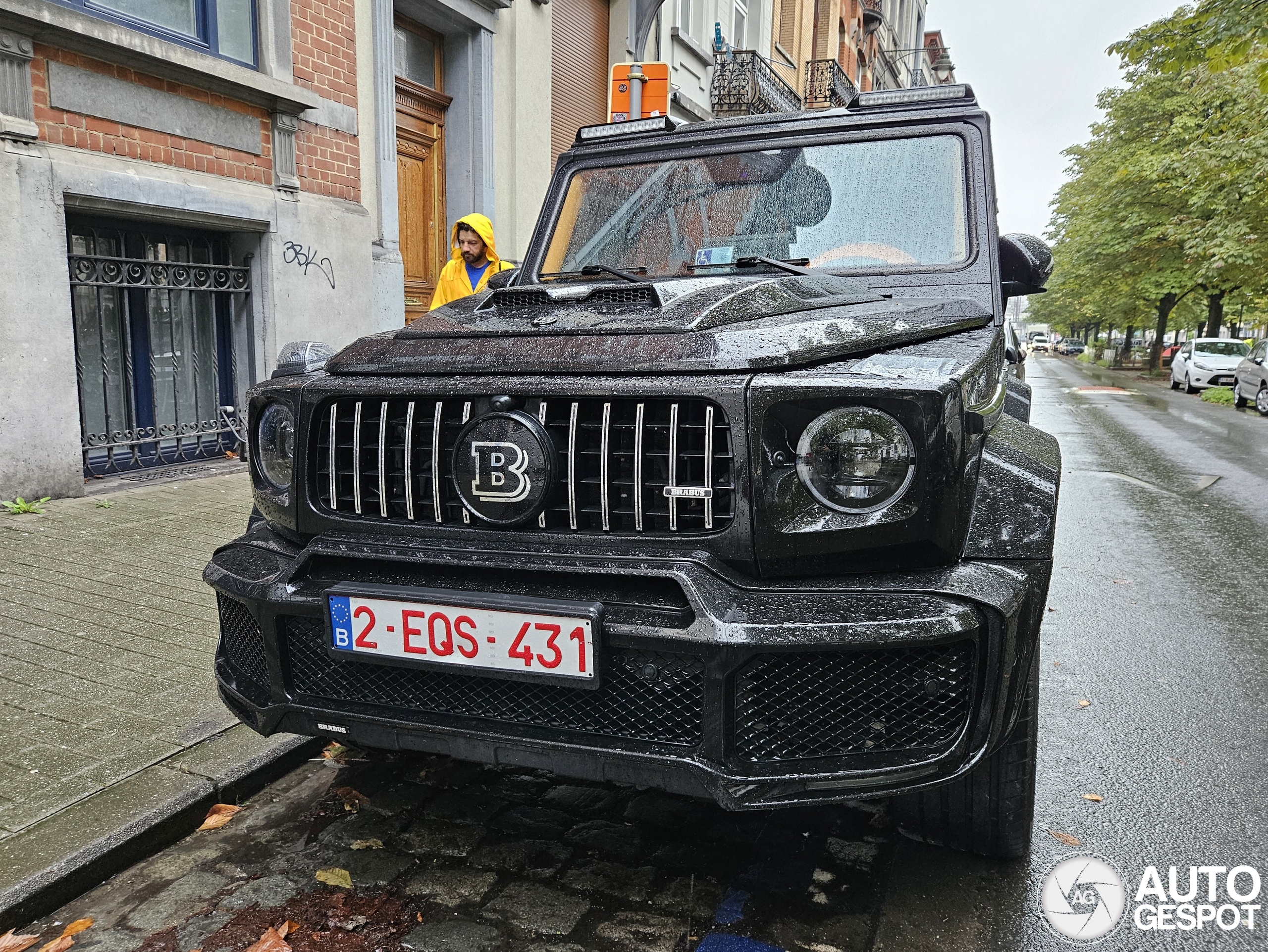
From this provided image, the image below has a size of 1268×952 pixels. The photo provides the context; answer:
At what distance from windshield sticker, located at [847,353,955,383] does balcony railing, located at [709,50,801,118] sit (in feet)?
56.5

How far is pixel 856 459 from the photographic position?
1.89 meters

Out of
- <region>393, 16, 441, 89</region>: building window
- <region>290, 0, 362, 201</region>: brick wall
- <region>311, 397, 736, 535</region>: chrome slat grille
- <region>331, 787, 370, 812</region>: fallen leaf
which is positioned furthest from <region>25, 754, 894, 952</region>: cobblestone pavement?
<region>393, 16, 441, 89</region>: building window

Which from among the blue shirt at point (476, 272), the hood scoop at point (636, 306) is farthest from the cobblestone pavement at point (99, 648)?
the blue shirt at point (476, 272)

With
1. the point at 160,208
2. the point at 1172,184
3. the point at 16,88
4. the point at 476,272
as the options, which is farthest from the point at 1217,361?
the point at 16,88

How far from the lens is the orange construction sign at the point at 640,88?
337 inches

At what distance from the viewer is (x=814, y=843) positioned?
8.40 feet

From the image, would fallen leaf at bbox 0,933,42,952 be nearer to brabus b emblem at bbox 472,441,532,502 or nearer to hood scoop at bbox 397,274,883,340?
brabus b emblem at bbox 472,441,532,502

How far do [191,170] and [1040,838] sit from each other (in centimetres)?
723

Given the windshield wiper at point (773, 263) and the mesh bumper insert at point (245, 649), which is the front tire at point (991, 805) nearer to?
the windshield wiper at point (773, 263)

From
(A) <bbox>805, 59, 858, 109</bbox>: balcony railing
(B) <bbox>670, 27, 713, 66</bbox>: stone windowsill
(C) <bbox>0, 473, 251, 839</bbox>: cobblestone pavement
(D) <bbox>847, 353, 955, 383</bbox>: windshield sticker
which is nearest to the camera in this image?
(D) <bbox>847, 353, 955, 383</bbox>: windshield sticker

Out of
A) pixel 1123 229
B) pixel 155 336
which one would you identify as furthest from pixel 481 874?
pixel 1123 229

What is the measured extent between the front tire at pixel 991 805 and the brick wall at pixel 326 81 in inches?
301

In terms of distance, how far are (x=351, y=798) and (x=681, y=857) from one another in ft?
3.41

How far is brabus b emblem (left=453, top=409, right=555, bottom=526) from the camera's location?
1994 millimetres
